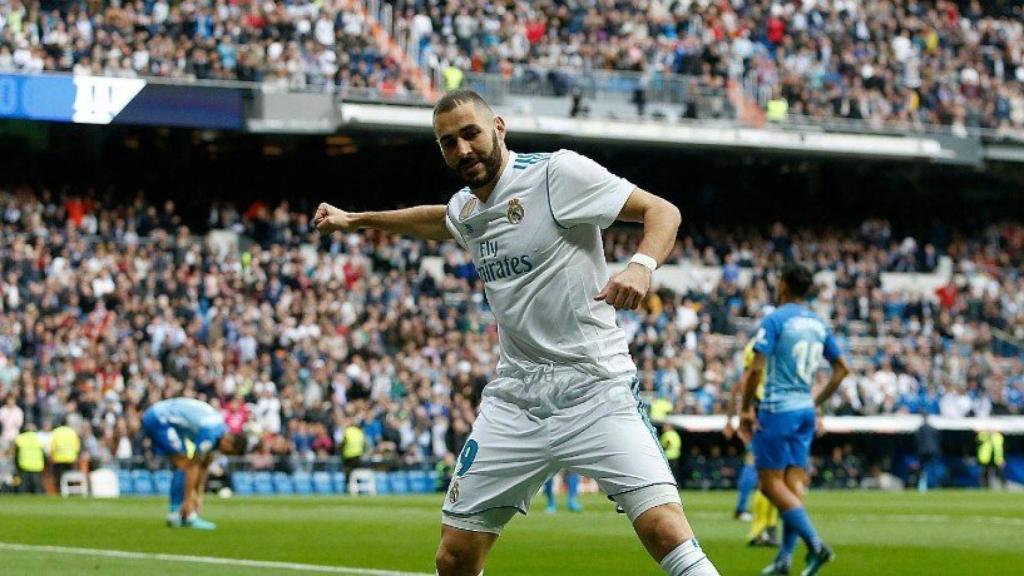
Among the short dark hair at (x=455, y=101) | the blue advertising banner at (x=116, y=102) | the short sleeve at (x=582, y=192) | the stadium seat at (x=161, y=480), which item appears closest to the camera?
the short sleeve at (x=582, y=192)

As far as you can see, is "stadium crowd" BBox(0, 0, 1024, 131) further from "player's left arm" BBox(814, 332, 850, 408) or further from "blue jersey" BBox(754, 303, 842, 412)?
"blue jersey" BBox(754, 303, 842, 412)

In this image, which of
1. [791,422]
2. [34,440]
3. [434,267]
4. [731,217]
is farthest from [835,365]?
[731,217]

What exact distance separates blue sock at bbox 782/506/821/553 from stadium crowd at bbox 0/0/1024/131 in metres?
26.1

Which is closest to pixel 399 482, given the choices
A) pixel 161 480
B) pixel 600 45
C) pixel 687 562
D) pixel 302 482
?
pixel 302 482

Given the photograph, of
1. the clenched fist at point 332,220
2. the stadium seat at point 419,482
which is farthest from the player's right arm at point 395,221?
the stadium seat at point 419,482

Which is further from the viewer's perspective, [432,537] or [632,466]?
[432,537]

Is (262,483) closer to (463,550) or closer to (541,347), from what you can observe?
(463,550)

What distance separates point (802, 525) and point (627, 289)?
6.65 m

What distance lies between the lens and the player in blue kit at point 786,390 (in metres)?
13.1

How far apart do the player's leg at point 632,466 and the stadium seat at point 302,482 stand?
85.7ft

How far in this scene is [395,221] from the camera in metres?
8.03

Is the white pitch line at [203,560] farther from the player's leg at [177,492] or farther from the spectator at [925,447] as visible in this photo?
the spectator at [925,447]

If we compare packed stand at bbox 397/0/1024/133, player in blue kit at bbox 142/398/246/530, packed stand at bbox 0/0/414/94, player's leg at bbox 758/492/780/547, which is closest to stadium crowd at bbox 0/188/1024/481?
packed stand at bbox 0/0/414/94

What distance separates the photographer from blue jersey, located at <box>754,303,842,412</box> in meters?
13.1
